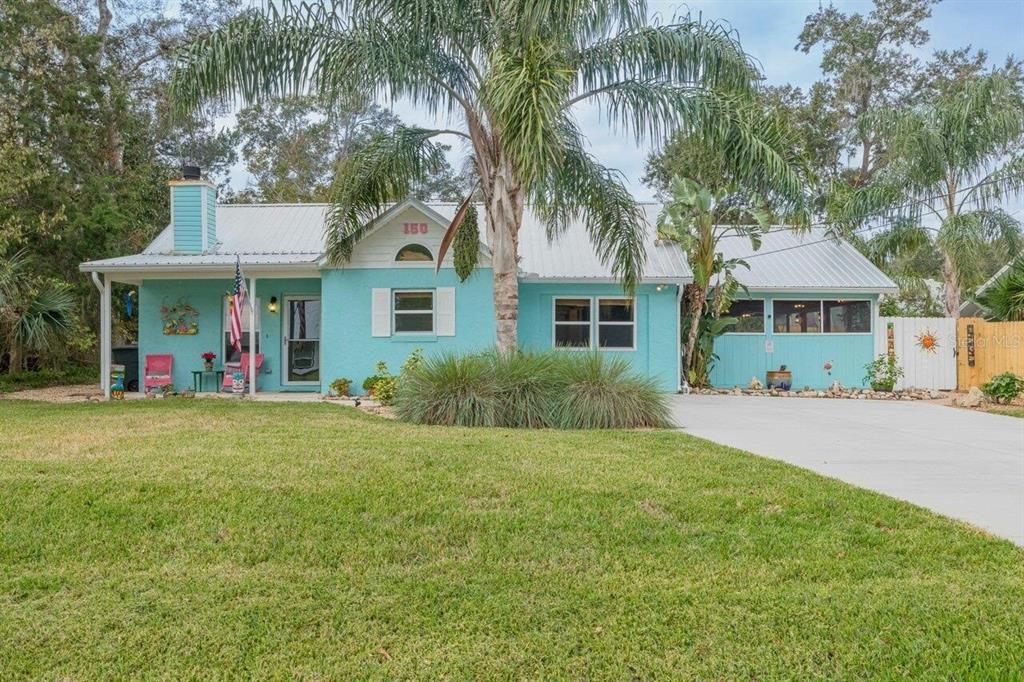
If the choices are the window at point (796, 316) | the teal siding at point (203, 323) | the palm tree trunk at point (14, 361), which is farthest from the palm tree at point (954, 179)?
the palm tree trunk at point (14, 361)

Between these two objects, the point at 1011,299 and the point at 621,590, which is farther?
the point at 1011,299

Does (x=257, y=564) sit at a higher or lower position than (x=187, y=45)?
lower

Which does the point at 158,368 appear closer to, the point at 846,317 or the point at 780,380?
the point at 780,380

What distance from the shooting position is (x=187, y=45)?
10.2m

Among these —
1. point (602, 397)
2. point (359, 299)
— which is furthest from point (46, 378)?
point (602, 397)

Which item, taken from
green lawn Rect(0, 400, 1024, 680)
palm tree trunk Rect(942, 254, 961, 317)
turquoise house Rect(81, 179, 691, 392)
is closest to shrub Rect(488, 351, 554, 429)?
green lawn Rect(0, 400, 1024, 680)

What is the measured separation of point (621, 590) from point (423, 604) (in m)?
1.04

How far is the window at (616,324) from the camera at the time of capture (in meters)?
15.5

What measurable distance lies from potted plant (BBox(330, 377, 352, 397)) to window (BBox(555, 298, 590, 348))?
458 centimetres

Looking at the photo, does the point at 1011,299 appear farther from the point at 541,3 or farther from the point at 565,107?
the point at 541,3

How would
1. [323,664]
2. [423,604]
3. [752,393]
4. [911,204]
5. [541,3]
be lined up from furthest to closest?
[911,204] → [752,393] → [541,3] → [423,604] → [323,664]

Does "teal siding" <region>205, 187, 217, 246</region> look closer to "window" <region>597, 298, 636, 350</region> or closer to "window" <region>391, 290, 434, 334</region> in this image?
"window" <region>391, 290, 434, 334</region>

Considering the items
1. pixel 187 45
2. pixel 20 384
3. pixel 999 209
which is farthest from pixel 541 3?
pixel 20 384

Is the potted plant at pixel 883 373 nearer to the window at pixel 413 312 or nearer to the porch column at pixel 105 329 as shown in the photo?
the window at pixel 413 312
